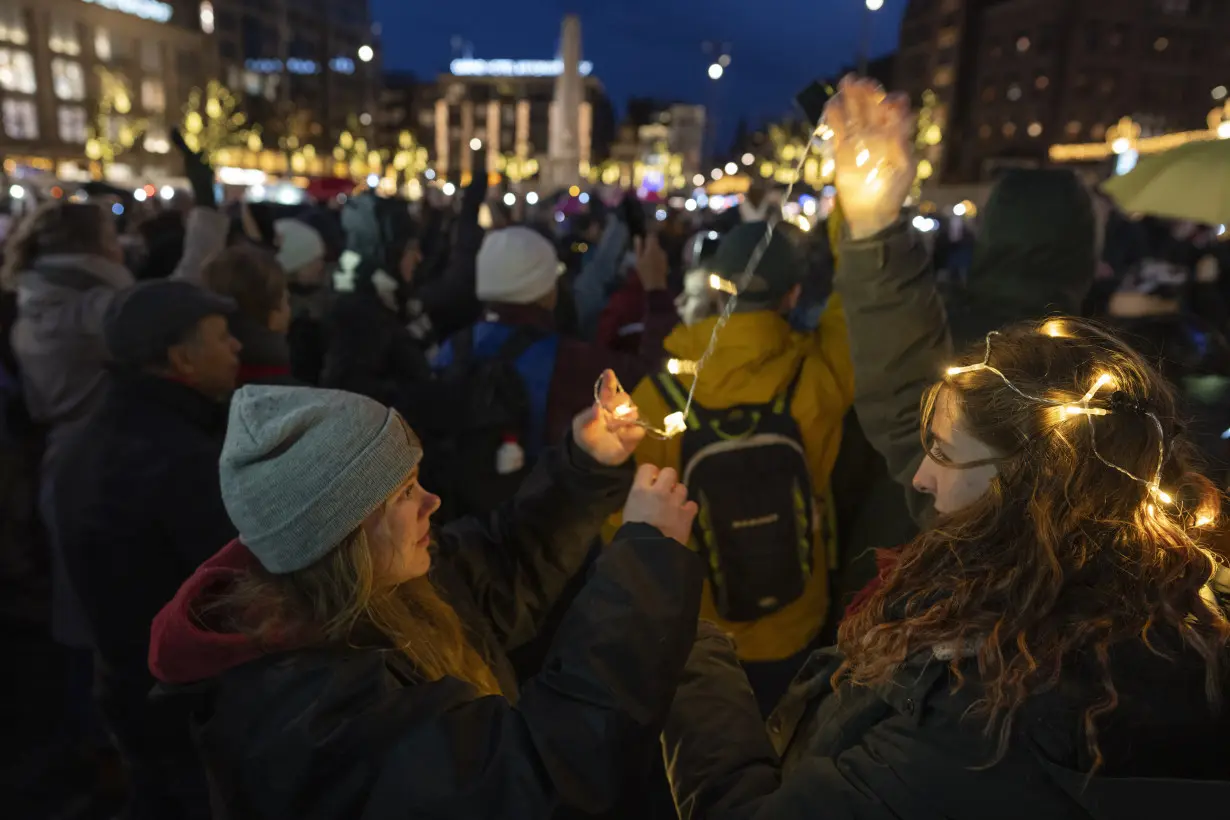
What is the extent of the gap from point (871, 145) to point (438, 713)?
1670mm

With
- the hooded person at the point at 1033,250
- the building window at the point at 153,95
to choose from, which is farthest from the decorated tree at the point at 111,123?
the hooded person at the point at 1033,250

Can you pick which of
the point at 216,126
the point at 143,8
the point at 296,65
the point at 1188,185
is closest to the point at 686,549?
the point at 1188,185

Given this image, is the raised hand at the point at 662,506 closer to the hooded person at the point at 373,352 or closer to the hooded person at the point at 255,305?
the hooded person at the point at 373,352

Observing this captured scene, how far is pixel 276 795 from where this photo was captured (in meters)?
1.43

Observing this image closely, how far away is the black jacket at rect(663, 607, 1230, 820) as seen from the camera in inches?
46.6

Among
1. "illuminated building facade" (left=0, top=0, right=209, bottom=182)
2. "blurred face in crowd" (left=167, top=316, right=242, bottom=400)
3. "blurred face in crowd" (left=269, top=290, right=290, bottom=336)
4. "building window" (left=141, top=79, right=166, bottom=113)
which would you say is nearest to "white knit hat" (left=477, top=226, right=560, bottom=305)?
"blurred face in crowd" (left=269, top=290, right=290, bottom=336)

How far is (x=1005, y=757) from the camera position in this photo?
125cm

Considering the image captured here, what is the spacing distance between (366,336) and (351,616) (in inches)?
112

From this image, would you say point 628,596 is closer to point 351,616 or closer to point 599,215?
point 351,616

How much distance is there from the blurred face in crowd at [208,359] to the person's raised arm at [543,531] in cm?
125

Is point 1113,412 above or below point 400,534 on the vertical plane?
above

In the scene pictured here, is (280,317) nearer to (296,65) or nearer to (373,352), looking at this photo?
(373,352)

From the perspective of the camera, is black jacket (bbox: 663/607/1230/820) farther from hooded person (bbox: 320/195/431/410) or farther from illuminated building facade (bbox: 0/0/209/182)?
illuminated building facade (bbox: 0/0/209/182)

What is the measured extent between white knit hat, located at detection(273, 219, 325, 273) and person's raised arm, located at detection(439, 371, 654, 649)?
4219 mm
